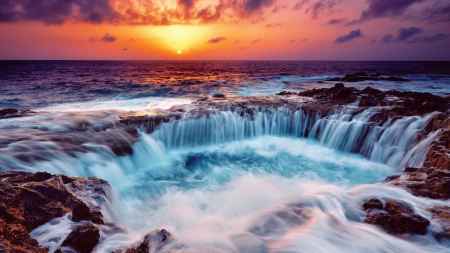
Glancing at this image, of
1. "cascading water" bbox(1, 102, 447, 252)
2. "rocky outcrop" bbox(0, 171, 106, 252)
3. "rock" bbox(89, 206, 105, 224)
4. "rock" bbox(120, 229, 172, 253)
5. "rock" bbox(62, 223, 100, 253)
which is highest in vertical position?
"rocky outcrop" bbox(0, 171, 106, 252)

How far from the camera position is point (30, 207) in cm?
378

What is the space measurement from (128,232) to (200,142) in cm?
711

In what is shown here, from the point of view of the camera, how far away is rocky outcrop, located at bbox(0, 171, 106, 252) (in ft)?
9.99

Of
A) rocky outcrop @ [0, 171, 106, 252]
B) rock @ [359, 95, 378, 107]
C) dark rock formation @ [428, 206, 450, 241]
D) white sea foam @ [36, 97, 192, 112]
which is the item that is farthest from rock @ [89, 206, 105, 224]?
rock @ [359, 95, 378, 107]

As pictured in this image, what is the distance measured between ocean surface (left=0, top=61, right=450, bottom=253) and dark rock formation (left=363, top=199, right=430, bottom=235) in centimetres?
13

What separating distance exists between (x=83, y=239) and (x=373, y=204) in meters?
5.13

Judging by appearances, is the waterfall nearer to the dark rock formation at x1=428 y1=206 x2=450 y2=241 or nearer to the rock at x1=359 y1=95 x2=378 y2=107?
the rock at x1=359 y1=95 x2=378 y2=107

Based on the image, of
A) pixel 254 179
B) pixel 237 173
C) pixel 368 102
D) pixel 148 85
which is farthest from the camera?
pixel 148 85

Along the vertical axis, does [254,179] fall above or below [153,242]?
below

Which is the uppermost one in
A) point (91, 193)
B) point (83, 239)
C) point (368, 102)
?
point (368, 102)

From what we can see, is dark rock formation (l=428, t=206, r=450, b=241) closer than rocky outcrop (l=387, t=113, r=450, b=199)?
Yes

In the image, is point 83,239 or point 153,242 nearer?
point 83,239

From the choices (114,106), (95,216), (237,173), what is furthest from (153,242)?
(114,106)

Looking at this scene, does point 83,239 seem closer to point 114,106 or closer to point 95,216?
point 95,216
